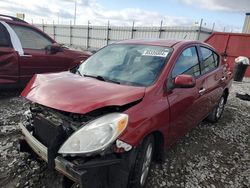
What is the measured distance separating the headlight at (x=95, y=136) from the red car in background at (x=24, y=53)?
360 cm

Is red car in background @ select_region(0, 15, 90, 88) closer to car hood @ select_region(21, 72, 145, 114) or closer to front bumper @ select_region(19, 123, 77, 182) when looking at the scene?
car hood @ select_region(21, 72, 145, 114)

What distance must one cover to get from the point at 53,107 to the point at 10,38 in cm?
349

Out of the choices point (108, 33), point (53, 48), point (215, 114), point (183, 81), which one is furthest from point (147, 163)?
point (108, 33)

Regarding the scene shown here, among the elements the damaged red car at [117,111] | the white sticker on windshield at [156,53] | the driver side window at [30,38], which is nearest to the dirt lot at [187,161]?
the damaged red car at [117,111]

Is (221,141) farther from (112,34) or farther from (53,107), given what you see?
(112,34)

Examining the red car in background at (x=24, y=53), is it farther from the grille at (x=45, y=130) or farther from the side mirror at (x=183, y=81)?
the side mirror at (x=183, y=81)

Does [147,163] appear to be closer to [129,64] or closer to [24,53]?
[129,64]

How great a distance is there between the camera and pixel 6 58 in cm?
491

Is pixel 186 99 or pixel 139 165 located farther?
pixel 186 99

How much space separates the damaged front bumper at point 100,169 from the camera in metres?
1.93

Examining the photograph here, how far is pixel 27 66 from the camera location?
5254 mm

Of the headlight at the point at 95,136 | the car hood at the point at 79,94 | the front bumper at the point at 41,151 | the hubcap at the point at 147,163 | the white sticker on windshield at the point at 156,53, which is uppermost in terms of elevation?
the white sticker on windshield at the point at 156,53

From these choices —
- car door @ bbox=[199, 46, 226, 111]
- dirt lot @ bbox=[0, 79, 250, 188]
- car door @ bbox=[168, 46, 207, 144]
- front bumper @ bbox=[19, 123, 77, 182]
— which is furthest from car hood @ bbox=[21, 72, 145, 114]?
car door @ bbox=[199, 46, 226, 111]

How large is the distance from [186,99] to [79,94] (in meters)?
1.47
